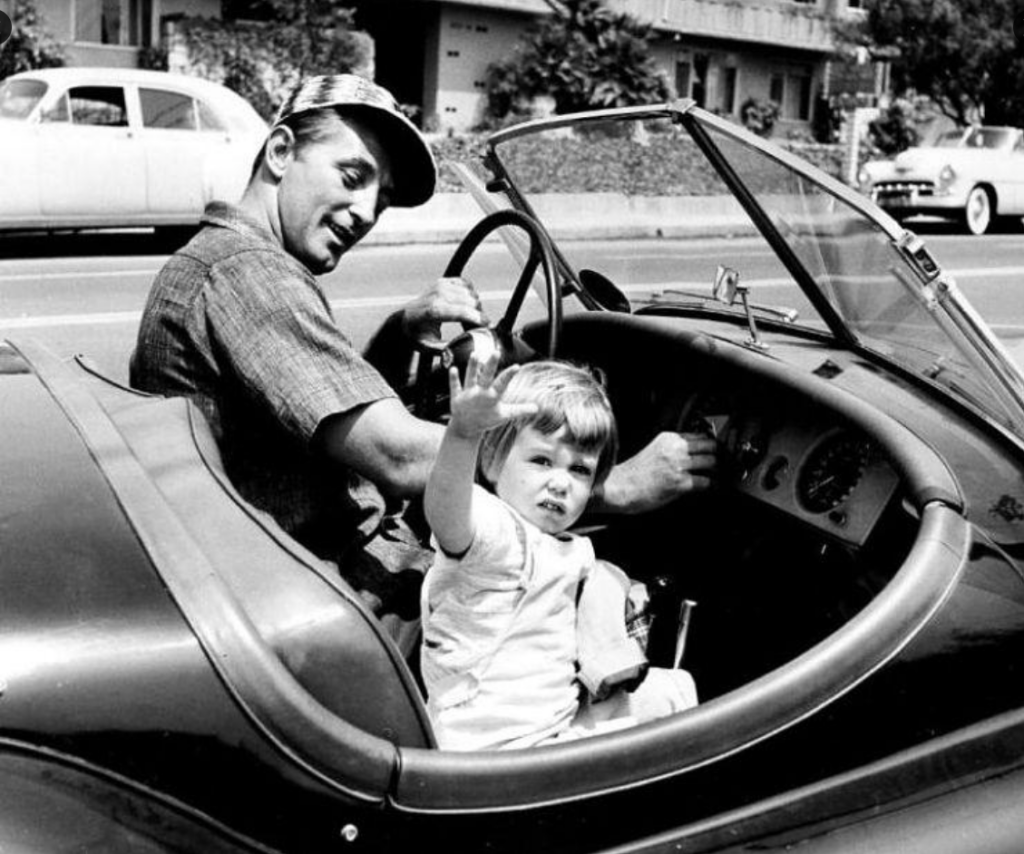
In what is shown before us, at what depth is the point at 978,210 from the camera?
2094 centimetres

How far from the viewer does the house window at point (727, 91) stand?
37406 millimetres

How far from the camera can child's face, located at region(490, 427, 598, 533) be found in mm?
2232

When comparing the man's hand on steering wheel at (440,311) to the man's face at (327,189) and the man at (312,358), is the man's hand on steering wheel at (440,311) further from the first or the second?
the man's face at (327,189)

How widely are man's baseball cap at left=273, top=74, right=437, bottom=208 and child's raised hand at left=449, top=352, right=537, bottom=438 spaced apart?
91cm

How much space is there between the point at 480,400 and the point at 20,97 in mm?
12949

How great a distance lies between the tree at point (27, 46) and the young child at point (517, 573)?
19.8 meters

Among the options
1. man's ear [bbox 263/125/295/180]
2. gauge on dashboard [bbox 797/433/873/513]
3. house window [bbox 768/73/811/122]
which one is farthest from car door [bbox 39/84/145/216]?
house window [bbox 768/73/811/122]

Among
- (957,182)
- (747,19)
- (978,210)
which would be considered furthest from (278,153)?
(747,19)

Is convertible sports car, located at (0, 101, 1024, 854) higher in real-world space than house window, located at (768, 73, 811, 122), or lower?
higher

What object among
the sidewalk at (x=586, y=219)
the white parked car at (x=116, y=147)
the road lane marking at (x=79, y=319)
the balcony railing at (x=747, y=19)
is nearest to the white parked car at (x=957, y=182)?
the sidewalk at (x=586, y=219)

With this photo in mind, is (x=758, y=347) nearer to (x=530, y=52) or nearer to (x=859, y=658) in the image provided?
(x=859, y=658)

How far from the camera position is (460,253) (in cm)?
325

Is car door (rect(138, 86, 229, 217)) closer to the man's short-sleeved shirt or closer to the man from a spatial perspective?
the man

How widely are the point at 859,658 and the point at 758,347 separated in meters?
1.15
